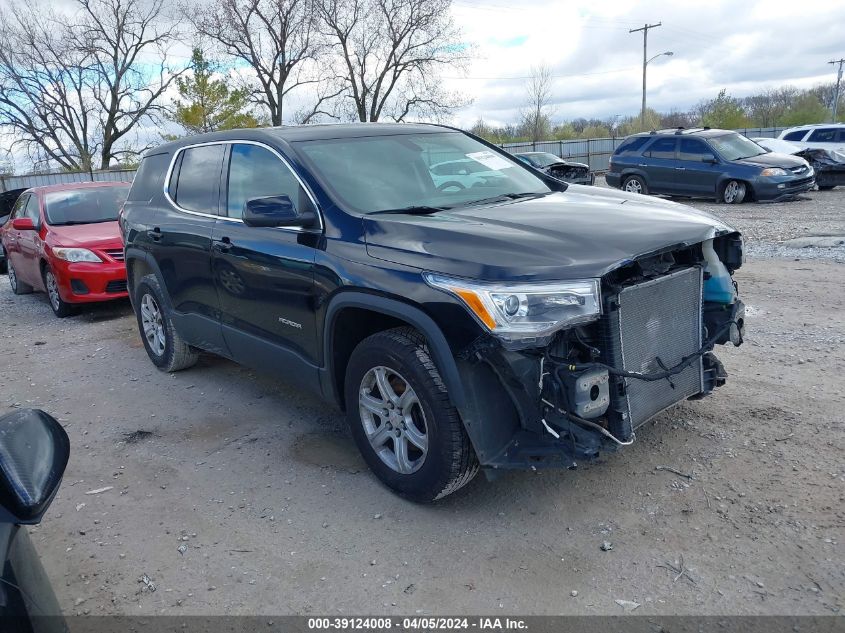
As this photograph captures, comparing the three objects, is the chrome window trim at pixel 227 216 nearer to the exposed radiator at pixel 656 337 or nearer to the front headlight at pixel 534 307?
the front headlight at pixel 534 307

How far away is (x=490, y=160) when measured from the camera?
15.8 ft

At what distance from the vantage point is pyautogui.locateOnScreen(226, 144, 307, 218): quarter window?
13.5 ft

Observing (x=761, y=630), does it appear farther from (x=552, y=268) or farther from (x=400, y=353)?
(x=400, y=353)

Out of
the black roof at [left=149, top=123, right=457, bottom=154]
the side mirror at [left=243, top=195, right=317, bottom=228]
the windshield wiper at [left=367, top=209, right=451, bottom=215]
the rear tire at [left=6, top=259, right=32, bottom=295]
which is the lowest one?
the rear tire at [left=6, top=259, right=32, bottom=295]

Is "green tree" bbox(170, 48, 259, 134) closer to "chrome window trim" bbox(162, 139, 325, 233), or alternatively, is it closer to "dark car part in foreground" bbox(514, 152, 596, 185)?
"dark car part in foreground" bbox(514, 152, 596, 185)

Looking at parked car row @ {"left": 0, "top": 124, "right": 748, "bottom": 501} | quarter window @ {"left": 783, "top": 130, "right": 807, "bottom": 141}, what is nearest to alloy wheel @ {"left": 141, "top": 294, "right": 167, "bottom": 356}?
parked car row @ {"left": 0, "top": 124, "right": 748, "bottom": 501}

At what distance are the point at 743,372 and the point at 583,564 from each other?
2.66 meters

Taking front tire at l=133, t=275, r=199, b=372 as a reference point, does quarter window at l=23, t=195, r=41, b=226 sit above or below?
above

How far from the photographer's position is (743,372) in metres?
5.08

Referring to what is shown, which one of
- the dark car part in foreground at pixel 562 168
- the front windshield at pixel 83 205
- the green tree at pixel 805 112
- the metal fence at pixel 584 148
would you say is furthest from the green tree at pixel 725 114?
the front windshield at pixel 83 205

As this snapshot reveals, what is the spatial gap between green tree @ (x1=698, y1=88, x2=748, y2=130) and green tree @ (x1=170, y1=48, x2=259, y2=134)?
32688 mm

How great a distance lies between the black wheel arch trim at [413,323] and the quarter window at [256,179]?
67 centimetres

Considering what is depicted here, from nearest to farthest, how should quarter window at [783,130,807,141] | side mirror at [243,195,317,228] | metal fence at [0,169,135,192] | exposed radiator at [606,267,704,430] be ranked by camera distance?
exposed radiator at [606,267,704,430]
side mirror at [243,195,317,228]
quarter window at [783,130,807,141]
metal fence at [0,169,135,192]

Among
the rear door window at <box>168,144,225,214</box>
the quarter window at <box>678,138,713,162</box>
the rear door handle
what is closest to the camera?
the rear door handle
